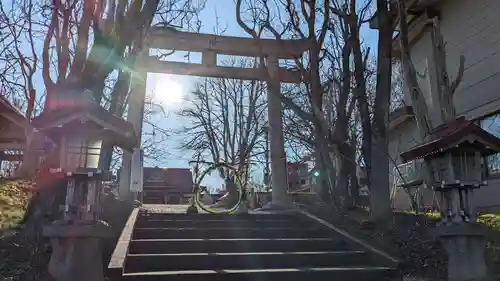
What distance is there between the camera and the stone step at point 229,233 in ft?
22.8

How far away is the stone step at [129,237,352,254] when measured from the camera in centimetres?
627

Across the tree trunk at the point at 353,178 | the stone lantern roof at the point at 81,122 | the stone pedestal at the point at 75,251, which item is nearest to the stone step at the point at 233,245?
the stone pedestal at the point at 75,251

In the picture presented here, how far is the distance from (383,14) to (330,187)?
11.6 ft

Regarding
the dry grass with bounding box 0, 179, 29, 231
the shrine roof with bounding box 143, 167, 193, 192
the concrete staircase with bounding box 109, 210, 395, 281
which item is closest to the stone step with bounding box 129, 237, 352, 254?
the concrete staircase with bounding box 109, 210, 395, 281

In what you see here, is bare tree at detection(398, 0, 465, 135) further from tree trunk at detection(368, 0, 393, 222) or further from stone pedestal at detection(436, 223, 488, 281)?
stone pedestal at detection(436, 223, 488, 281)

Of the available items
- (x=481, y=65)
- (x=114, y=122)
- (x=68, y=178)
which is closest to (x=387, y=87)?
(x=481, y=65)

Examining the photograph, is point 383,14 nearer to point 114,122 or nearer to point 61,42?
point 114,122

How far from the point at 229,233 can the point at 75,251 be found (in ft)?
10.9

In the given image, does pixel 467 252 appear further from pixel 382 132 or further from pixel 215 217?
pixel 215 217

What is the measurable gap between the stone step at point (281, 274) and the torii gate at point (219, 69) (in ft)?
18.0

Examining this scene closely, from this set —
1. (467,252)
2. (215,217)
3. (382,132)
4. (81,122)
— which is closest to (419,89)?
(382,132)

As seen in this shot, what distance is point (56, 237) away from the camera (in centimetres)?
434

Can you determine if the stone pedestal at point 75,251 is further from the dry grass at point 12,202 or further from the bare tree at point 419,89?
the bare tree at point 419,89

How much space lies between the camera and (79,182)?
454 centimetres
